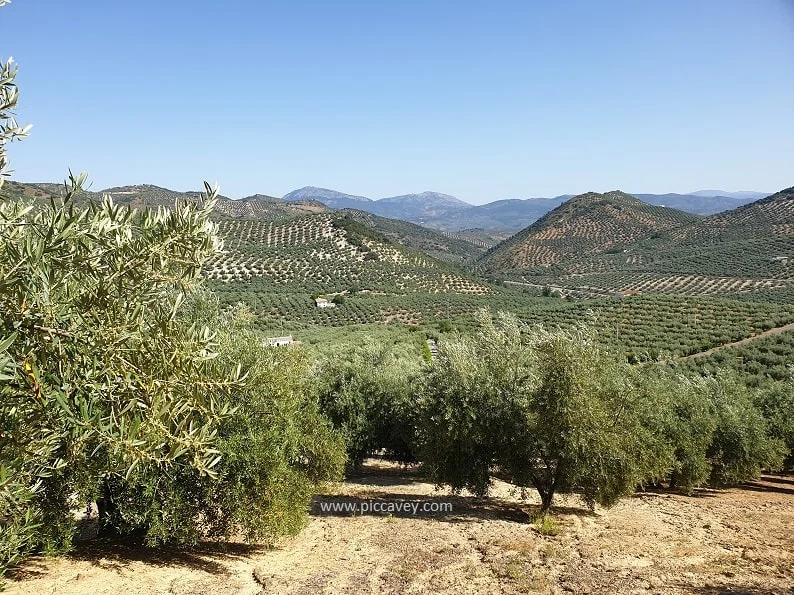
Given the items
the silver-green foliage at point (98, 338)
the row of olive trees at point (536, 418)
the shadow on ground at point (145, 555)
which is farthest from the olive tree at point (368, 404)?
the silver-green foliage at point (98, 338)

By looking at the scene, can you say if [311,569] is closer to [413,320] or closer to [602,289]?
[413,320]

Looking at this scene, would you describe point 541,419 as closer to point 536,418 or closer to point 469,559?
point 536,418

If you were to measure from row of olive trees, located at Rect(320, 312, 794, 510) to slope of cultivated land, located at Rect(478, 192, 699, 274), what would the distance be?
121722 mm

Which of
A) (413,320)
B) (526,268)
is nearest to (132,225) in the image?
(413,320)

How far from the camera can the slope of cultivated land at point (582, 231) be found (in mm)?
148500

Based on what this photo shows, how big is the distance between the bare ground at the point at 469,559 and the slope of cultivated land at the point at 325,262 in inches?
2400

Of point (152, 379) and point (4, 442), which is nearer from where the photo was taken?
point (4, 442)

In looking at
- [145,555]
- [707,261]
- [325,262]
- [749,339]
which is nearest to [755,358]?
[749,339]

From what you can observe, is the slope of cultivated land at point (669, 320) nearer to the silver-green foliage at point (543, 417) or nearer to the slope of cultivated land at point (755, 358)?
the slope of cultivated land at point (755, 358)

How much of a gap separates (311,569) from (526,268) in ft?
455

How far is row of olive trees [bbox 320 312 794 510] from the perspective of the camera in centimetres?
1488

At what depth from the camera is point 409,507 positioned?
697 inches

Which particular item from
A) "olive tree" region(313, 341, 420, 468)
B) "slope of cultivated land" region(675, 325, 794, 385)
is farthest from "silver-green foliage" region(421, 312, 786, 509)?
"slope of cultivated land" region(675, 325, 794, 385)

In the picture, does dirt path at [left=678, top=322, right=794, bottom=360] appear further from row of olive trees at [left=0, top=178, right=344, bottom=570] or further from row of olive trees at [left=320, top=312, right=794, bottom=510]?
row of olive trees at [left=0, top=178, right=344, bottom=570]
